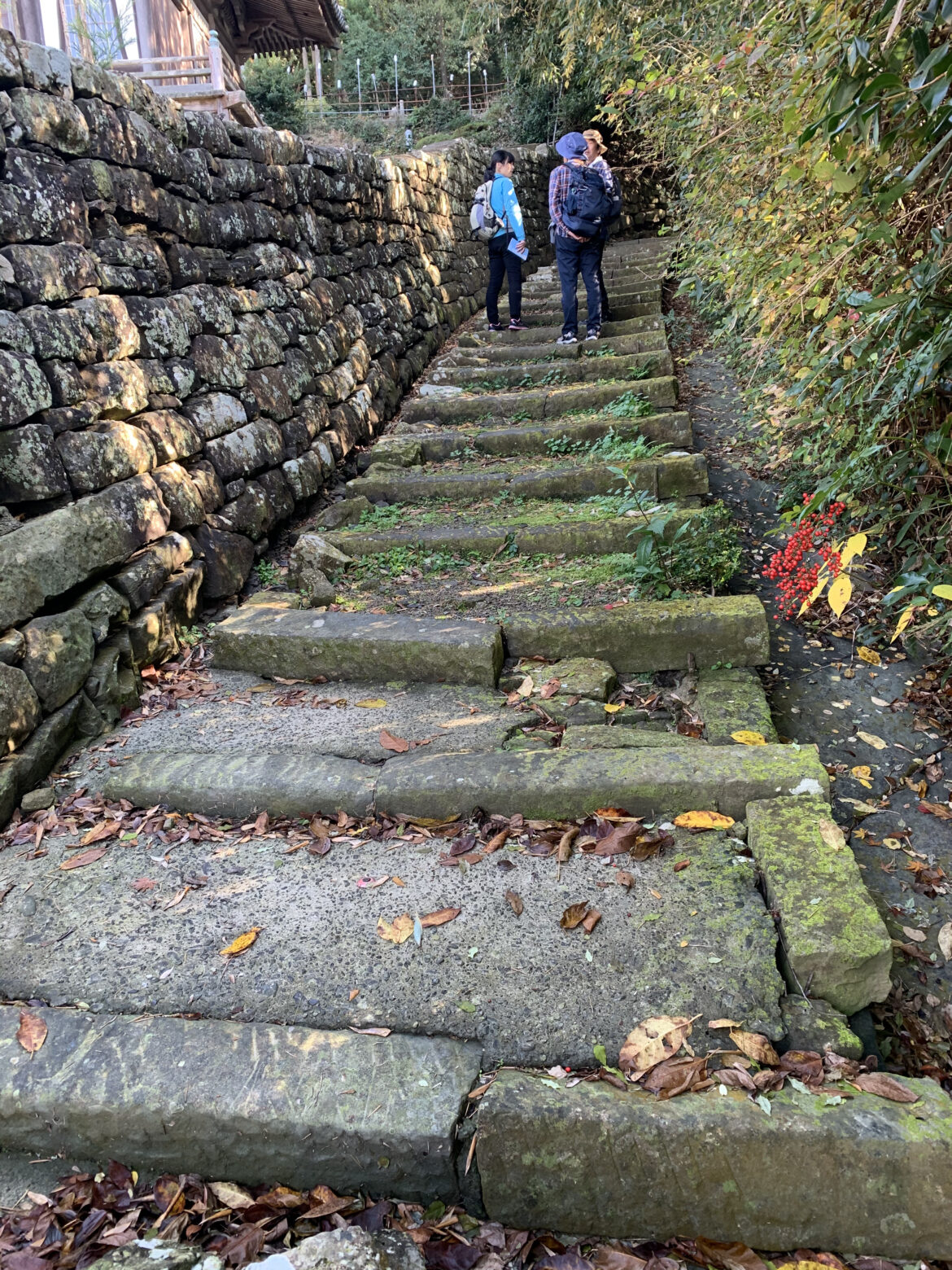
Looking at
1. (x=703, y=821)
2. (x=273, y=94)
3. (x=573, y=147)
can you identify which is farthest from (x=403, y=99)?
(x=703, y=821)

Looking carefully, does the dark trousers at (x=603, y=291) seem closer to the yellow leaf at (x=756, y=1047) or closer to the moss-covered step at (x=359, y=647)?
the moss-covered step at (x=359, y=647)

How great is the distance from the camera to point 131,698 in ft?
10.2

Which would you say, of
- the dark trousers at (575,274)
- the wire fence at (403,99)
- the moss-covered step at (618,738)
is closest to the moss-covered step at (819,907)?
the moss-covered step at (618,738)

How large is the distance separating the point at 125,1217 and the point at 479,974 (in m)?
0.82

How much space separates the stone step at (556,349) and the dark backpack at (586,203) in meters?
0.83

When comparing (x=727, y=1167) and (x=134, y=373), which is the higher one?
(x=134, y=373)

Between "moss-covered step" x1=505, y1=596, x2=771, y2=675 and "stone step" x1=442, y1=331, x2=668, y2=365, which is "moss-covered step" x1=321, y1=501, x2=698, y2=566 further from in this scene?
"stone step" x1=442, y1=331, x2=668, y2=365

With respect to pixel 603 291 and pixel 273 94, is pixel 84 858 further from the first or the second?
pixel 273 94

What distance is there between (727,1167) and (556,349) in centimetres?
619

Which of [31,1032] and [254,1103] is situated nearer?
[254,1103]

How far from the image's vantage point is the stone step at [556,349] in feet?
20.8

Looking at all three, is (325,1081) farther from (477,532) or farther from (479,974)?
(477,532)

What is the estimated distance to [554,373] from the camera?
20.6 ft

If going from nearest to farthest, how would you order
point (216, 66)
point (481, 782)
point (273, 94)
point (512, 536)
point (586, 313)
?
1. point (481, 782)
2. point (512, 536)
3. point (586, 313)
4. point (216, 66)
5. point (273, 94)
